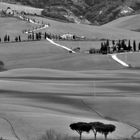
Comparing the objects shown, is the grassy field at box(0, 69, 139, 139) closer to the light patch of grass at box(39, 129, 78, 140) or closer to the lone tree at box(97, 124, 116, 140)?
the light patch of grass at box(39, 129, 78, 140)

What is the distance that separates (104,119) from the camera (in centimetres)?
4584

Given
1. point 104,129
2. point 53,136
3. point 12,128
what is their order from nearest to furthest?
1. point 104,129
2. point 53,136
3. point 12,128

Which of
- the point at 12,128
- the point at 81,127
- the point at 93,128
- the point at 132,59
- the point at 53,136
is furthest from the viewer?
the point at 132,59

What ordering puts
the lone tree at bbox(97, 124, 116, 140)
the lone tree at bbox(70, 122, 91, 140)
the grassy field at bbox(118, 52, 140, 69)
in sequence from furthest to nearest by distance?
the grassy field at bbox(118, 52, 140, 69), the lone tree at bbox(70, 122, 91, 140), the lone tree at bbox(97, 124, 116, 140)

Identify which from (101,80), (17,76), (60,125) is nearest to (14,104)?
(60,125)

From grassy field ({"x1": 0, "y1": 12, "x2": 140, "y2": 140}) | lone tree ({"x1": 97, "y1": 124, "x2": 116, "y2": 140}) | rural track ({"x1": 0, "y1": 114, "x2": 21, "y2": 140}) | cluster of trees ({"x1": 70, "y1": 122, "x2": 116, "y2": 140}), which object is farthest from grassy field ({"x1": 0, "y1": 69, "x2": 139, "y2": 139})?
lone tree ({"x1": 97, "y1": 124, "x2": 116, "y2": 140})

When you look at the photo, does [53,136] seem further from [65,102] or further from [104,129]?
[65,102]

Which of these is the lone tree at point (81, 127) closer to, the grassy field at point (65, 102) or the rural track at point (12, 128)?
the grassy field at point (65, 102)

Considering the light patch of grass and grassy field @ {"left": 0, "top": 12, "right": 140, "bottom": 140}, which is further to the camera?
grassy field @ {"left": 0, "top": 12, "right": 140, "bottom": 140}

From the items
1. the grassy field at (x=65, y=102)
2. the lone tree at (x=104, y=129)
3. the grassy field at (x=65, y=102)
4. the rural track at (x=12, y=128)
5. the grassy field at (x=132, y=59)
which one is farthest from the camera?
the grassy field at (x=132, y=59)

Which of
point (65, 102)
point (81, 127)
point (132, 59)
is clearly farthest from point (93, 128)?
point (132, 59)

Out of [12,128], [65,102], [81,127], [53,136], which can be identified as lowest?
[65,102]

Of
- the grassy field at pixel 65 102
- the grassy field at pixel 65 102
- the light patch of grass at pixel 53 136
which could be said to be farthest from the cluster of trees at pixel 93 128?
the grassy field at pixel 65 102

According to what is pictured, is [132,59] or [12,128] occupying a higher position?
[12,128]
